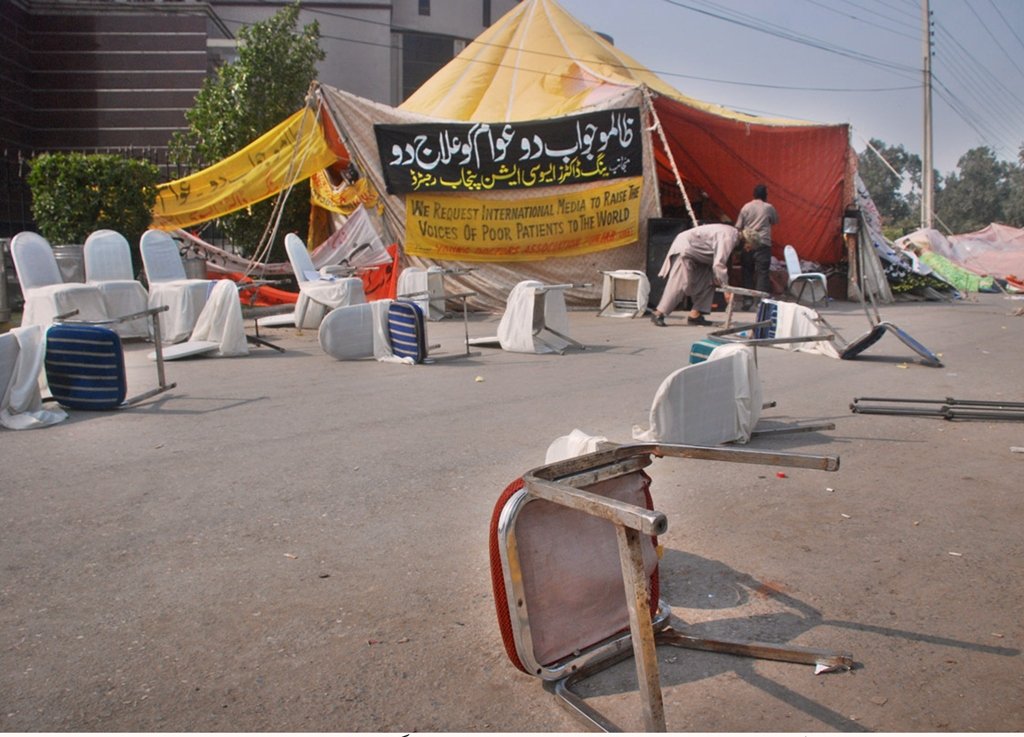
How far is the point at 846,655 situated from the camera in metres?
3.02

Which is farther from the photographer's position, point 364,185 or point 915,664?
point 364,185

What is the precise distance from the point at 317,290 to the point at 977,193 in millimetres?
54122

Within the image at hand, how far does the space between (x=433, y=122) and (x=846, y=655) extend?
42.8 feet

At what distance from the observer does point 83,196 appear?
1248cm

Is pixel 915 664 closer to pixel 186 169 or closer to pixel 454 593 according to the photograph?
pixel 454 593

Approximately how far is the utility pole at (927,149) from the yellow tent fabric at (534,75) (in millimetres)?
12655

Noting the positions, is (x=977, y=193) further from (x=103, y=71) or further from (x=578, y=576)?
(x=578, y=576)

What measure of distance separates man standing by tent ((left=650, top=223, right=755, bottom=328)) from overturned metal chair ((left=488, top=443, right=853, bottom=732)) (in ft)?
33.2

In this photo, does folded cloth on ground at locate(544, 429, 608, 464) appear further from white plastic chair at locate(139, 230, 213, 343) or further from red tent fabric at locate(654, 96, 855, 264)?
red tent fabric at locate(654, 96, 855, 264)

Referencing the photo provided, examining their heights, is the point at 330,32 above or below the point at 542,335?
above

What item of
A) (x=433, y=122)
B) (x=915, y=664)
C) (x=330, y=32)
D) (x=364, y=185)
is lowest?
(x=915, y=664)

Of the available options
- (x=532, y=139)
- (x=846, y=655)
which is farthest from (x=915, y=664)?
(x=532, y=139)

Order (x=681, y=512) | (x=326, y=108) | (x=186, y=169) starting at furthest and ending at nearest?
(x=186, y=169) < (x=326, y=108) < (x=681, y=512)

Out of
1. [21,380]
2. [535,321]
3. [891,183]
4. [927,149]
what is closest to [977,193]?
[891,183]
